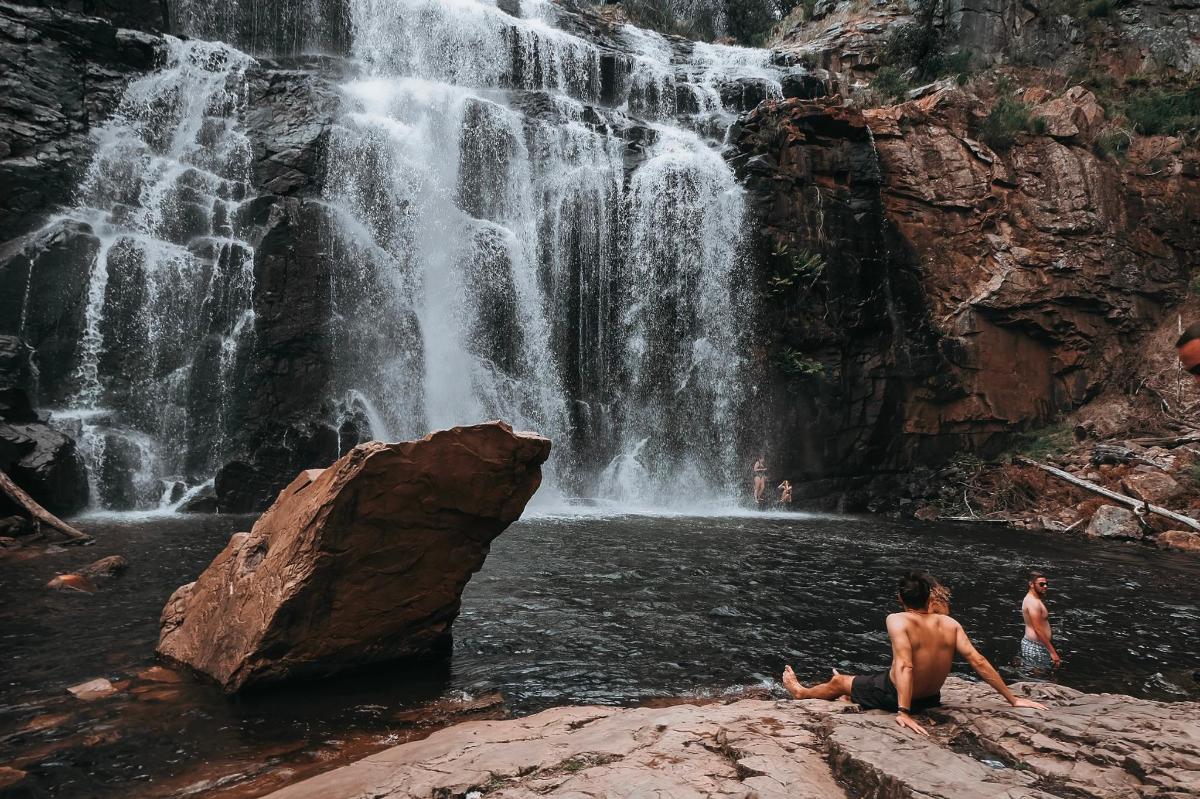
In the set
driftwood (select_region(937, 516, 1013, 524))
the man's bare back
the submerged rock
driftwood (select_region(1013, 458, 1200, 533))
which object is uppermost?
the man's bare back

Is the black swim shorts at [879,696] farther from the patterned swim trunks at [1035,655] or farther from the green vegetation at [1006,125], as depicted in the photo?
the green vegetation at [1006,125]

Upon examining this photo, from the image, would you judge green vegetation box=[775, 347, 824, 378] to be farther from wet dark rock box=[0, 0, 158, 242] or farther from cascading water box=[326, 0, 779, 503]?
wet dark rock box=[0, 0, 158, 242]

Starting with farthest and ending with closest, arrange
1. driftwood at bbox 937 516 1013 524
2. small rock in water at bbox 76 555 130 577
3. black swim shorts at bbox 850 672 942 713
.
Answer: driftwood at bbox 937 516 1013 524 < small rock in water at bbox 76 555 130 577 < black swim shorts at bbox 850 672 942 713

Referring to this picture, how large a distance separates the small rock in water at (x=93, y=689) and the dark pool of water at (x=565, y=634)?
0.29 ft

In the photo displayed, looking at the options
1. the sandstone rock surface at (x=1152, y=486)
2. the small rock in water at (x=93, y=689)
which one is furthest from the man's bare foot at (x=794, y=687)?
the sandstone rock surface at (x=1152, y=486)

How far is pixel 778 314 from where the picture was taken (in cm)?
2162

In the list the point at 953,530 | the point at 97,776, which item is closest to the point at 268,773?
the point at 97,776

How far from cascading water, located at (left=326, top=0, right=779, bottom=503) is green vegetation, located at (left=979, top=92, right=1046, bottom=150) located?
874 centimetres

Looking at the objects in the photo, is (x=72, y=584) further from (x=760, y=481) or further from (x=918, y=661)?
(x=760, y=481)

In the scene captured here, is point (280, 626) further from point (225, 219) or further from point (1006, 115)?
point (1006, 115)

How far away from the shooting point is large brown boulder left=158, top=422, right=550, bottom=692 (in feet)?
17.7

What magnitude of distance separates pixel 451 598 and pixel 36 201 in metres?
17.4

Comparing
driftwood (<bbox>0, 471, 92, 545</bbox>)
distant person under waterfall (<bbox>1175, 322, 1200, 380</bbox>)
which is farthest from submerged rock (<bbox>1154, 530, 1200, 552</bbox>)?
driftwood (<bbox>0, 471, 92, 545</bbox>)

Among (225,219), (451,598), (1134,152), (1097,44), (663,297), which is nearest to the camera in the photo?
(451,598)
